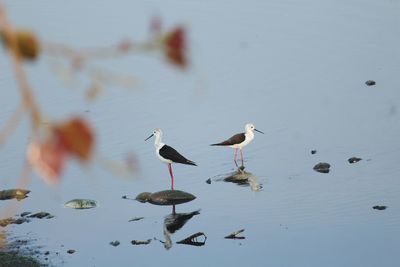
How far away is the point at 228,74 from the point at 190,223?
11807mm

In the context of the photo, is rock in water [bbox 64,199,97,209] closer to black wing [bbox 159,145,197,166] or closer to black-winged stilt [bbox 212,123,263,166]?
black wing [bbox 159,145,197,166]

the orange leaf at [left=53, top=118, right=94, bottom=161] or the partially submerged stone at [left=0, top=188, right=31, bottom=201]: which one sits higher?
the partially submerged stone at [left=0, top=188, right=31, bottom=201]

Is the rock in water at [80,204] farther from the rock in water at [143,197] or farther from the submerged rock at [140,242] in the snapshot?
the submerged rock at [140,242]

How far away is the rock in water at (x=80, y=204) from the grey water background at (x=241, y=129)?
0.23m

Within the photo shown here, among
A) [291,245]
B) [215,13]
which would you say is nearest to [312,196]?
[291,245]

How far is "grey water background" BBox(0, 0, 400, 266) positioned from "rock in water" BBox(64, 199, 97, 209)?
23cm

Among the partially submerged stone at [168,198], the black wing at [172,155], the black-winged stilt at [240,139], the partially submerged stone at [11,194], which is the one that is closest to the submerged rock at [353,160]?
the black-winged stilt at [240,139]

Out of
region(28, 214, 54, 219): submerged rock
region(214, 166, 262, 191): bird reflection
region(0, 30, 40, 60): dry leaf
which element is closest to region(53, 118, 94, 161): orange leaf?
region(0, 30, 40, 60): dry leaf

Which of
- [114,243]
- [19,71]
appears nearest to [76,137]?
[19,71]

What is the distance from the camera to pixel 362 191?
21.7 m

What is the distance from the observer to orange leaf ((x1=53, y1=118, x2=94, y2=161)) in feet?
8.76

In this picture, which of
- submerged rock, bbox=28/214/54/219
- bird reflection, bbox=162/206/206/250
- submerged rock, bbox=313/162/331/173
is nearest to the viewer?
bird reflection, bbox=162/206/206/250

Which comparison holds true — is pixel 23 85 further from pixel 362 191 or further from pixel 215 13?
pixel 215 13

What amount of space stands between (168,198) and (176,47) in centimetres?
1821
